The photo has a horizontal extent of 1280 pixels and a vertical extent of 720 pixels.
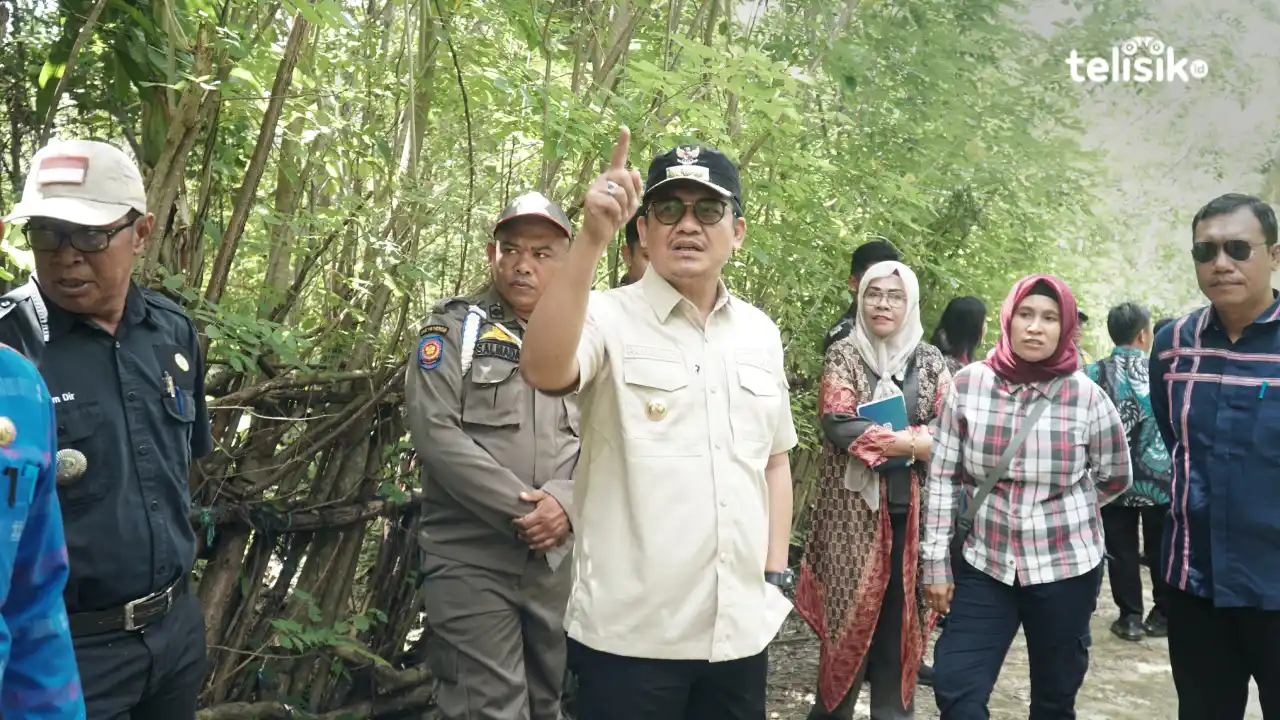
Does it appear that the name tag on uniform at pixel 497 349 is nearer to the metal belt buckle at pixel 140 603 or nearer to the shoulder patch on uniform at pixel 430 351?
the shoulder patch on uniform at pixel 430 351

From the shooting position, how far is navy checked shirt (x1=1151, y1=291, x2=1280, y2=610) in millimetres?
3094

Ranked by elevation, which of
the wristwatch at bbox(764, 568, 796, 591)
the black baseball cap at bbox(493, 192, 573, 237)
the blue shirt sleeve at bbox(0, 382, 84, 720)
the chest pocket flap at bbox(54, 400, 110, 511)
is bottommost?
the wristwatch at bbox(764, 568, 796, 591)

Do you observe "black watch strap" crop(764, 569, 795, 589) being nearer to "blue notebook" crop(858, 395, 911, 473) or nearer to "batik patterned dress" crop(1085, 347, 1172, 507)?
"blue notebook" crop(858, 395, 911, 473)

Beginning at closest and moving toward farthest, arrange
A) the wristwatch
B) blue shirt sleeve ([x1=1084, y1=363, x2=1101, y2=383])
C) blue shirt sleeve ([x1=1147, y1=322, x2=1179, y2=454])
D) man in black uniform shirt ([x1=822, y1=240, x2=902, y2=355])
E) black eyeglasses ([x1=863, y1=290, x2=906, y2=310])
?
1. the wristwatch
2. blue shirt sleeve ([x1=1147, y1=322, x2=1179, y2=454])
3. black eyeglasses ([x1=863, y1=290, x2=906, y2=310])
4. man in black uniform shirt ([x1=822, y1=240, x2=902, y2=355])
5. blue shirt sleeve ([x1=1084, y1=363, x2=1101, y2=383])

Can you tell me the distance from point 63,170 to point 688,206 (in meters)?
1.36

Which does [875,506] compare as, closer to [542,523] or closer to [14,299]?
[542,523]

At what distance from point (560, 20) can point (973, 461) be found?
2453mm

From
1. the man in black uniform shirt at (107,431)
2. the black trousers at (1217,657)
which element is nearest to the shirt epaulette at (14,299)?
the man in black uniform shirt at (107,431)

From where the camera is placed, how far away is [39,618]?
65.6 inches

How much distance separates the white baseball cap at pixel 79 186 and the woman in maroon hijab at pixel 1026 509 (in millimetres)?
Result: 2625

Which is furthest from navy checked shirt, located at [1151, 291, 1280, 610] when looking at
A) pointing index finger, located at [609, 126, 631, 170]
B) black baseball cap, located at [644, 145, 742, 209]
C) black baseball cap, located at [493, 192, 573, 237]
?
pointing index finger, located at [609, 126, 631, 170]

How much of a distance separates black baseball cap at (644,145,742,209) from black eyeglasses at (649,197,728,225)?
0.03m

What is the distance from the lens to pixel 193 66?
313 centimetres

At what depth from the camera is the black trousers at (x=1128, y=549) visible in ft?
21.8
